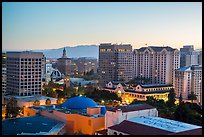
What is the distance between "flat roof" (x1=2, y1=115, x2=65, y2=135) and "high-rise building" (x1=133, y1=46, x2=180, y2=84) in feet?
32.1

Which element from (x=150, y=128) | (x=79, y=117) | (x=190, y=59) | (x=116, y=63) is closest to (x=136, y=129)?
(x=150, y=128)

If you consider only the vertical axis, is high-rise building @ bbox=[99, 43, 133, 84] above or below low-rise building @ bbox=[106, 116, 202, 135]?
above

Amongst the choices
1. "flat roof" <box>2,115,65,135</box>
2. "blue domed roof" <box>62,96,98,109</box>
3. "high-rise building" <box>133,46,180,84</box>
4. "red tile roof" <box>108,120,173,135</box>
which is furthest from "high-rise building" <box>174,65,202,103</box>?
"red tile roof" <box>108,120,173,135</box>

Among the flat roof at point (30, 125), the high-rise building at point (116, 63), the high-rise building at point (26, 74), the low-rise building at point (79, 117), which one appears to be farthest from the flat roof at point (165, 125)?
the high-rise building at point (116, 63)

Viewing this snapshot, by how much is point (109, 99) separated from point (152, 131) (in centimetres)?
508

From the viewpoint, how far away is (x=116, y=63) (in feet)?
56.1

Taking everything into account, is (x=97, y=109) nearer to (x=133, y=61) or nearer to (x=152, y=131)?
(x=152, y=131)

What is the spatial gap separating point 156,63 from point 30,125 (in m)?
10.7

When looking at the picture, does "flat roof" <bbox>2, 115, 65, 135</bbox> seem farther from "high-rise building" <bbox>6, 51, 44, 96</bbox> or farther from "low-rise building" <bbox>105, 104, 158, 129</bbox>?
"high-rise building" <bbox>6, 51, 44, 96</bbox>

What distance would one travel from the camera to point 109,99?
9.88 metres

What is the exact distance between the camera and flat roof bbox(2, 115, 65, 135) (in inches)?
216

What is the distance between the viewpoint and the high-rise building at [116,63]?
56.2 feet

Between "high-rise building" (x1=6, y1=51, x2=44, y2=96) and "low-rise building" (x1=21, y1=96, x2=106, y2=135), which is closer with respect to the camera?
"low-rise building" (x1=21, y1=96, x2=106, y2=135)

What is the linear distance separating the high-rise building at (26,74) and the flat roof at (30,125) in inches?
209
